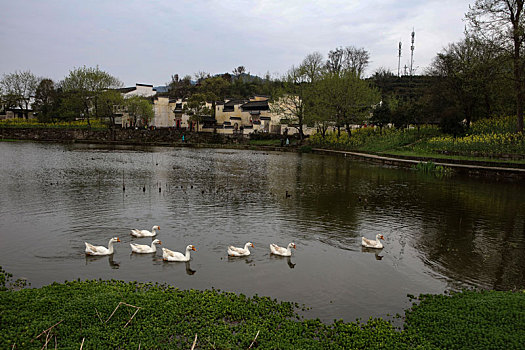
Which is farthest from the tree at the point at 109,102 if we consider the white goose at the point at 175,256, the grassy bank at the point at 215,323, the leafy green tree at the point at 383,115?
the grassy bank at the point at 215,323

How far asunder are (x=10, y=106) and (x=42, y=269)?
97.8 meters

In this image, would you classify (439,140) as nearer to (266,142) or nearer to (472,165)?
(472,165)

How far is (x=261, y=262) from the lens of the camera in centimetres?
1248

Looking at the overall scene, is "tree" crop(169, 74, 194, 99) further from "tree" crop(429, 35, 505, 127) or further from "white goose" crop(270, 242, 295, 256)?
"white goose" crop(270, 242, 295, 256)

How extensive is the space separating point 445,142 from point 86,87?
70.8 metres

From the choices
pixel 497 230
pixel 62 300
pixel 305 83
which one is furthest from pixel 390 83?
pixel 62 300

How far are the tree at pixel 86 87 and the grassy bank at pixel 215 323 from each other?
7930cm

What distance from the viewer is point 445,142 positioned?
4175 cm

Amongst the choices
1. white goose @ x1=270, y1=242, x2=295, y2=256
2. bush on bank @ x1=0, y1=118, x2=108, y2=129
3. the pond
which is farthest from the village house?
white goose @ x1=270, y1=242, x2=295, y2=256

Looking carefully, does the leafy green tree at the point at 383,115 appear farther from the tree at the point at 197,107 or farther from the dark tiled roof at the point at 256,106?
the tree at the point at 197,107

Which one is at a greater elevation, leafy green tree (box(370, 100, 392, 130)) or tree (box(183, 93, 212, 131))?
A: tree (box(183, 93, 212, 131))

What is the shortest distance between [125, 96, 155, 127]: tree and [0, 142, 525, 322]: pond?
56721mm

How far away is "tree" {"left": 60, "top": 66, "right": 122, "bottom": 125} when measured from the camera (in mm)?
80688

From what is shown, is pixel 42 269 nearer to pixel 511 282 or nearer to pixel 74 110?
pixel 511 282
